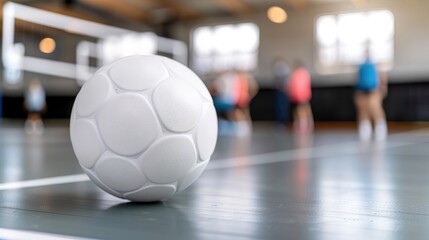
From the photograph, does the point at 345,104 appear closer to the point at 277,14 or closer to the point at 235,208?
the point at 277,14

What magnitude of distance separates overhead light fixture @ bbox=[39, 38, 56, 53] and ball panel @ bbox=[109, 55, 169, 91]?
46.0ft

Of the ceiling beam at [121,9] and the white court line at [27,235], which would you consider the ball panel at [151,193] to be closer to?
the white court line at [27,235]

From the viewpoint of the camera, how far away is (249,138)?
8.59m

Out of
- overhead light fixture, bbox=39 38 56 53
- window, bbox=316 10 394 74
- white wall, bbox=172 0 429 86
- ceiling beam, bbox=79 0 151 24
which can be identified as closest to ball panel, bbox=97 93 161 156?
overhead light fixture, bbox=39 38 56 53

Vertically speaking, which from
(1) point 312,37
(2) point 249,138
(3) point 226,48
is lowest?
(2) point 249,138

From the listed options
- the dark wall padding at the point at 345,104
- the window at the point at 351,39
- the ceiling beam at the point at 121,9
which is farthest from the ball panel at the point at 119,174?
the ceiling beam at the point at 121,9

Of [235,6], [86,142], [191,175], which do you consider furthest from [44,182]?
[235,6]

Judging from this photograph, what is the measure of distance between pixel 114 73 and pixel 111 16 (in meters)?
17.6

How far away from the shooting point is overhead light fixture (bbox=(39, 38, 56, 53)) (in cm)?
1511

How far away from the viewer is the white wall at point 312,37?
52.5ft

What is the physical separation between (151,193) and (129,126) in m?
0.26

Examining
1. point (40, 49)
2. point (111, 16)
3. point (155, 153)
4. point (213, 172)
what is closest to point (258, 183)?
point (213, 172)

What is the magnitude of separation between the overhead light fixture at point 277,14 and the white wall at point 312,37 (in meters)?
0.17

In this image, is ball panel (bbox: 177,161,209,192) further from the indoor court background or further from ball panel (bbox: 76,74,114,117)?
ball panel (bbox: 76,74,114,117)
